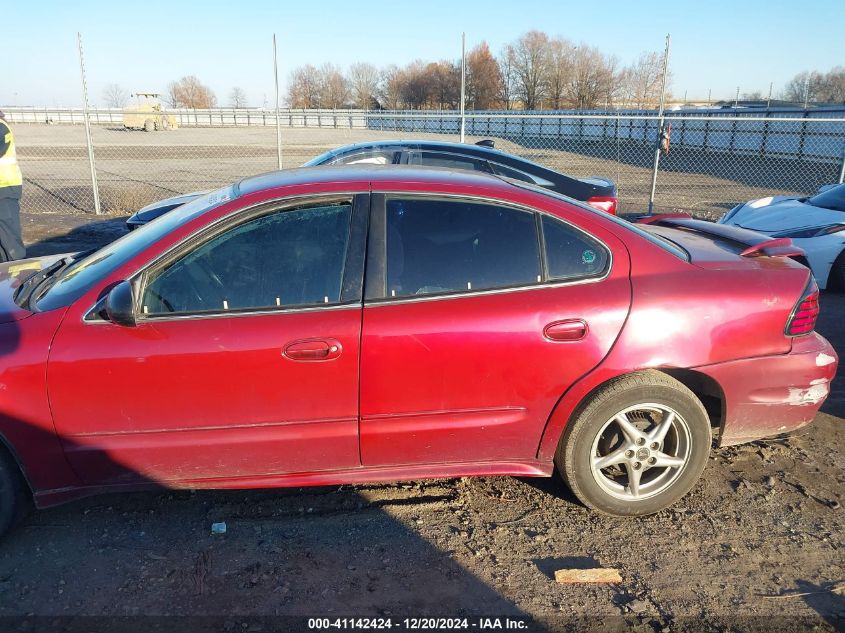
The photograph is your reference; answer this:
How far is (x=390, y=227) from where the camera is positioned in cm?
308

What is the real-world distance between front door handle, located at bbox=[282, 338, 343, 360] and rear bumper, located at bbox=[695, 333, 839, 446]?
68.1 inches

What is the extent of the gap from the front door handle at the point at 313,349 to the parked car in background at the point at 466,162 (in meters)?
4.29

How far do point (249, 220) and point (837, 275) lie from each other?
6.58m

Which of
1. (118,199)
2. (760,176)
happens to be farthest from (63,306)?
(760,176)

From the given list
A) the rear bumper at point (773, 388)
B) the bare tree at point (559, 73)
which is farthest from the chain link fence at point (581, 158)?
the bare tree at point (559, 73)

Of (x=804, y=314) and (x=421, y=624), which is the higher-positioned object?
(x=804, y=314)

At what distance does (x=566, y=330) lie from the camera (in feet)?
9.89

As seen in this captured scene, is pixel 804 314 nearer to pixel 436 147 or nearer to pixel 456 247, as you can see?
pixel 456 247

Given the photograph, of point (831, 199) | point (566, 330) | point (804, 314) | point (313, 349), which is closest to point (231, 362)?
point (313, 349)

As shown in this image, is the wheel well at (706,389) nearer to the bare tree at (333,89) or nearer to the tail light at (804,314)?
the tail light at (804,314)

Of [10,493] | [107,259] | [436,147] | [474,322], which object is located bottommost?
[10,493]

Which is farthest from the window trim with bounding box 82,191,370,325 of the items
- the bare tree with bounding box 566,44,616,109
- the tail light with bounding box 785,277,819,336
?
the bare tree with bounding box 566,44,616,109

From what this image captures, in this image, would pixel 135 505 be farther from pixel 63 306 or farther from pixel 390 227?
pixel 390 227

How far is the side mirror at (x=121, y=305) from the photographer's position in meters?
2.80
